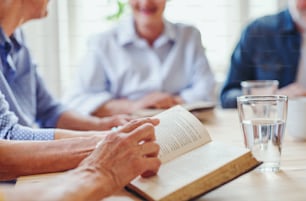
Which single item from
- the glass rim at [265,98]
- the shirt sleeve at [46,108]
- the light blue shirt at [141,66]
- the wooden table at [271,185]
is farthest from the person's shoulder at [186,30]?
the glass rim at [265,98]

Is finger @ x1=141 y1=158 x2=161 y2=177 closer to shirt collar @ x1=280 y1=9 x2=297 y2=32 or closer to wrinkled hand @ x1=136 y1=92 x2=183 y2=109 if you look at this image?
wrinkled hand @ x1=136 y1=92 x2=183 y2=109

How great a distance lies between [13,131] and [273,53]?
124 cm

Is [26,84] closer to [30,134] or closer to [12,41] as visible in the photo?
[12,41]

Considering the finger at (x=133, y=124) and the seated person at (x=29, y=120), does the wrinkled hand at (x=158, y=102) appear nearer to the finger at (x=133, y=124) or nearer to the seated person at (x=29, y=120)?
the seated person at (x=29, y=120)

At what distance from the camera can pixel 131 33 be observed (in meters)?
2.07

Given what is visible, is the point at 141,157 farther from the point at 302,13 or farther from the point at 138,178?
the point at 302,13

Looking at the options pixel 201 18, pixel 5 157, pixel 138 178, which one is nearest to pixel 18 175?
pixel 5 157

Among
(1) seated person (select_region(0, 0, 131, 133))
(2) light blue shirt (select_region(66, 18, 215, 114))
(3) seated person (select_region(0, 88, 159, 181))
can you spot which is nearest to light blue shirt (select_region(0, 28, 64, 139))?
(1) seated person (select_region(0, 0, 131, 133))

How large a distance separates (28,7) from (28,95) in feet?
0.78

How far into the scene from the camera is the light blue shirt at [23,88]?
131 centimetres

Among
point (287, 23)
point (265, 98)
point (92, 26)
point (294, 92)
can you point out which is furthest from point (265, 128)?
point (92, 26)

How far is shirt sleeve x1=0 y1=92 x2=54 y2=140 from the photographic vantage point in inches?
42.4

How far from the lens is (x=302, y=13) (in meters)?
1.96

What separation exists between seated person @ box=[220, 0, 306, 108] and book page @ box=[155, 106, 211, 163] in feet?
3.45
